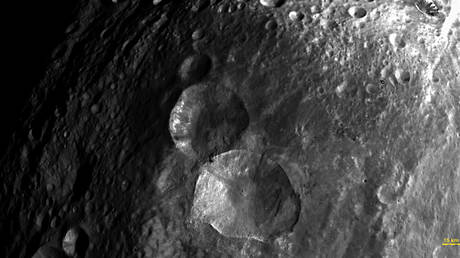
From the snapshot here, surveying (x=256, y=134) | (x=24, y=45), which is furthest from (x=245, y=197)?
(x=24, y=45)

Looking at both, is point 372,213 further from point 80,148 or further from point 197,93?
point 80,148

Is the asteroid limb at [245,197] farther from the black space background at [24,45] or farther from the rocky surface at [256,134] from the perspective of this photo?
the black space background at [24,45]

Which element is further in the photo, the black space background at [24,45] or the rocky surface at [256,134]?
the black space background at [24,45]

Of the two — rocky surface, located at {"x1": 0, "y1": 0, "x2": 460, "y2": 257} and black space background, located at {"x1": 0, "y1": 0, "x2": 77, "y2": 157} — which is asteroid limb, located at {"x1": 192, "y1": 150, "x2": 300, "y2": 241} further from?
black space background, located at {"x1": 0, "y1": 0, "x2": 77, "y2": 157}

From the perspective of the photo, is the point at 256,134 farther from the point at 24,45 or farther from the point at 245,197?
the point at 24,45

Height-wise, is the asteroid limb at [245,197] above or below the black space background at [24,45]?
below

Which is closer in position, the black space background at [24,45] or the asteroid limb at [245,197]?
the asteroid limb at [245,197]

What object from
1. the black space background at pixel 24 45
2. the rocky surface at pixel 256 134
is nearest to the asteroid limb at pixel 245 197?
the rocky surface at pixel 256 134

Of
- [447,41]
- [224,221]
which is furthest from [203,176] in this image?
[447,41]
